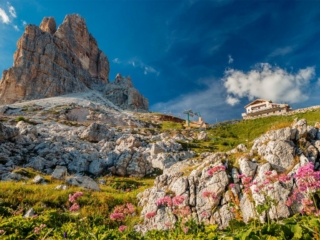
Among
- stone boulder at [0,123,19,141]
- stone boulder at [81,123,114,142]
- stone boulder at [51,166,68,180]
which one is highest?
stone boulder at [81,123,114,142]

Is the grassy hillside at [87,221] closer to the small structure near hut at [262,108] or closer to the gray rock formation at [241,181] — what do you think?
the gray rock formation at [241,181]

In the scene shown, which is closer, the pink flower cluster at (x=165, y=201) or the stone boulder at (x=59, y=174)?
the pink flower cluster at (x=165, y=201)

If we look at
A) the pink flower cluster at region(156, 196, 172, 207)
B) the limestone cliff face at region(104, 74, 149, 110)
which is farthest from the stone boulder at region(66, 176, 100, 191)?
the limestone cliff face at region(104, 74, 149, 110)

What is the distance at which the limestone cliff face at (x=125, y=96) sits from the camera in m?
128

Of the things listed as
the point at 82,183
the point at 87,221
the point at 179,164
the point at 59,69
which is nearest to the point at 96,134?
the point at 179,164

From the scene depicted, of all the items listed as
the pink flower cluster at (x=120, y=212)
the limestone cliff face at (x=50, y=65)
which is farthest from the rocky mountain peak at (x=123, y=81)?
the pink flower cluster at (x=120, y=212)

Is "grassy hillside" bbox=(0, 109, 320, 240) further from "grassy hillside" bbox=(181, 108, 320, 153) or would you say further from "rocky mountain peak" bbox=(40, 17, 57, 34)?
"rocky mountain peak" bbox=(40, 17, 57, 34)

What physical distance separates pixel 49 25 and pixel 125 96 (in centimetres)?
7730

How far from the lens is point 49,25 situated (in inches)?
5901

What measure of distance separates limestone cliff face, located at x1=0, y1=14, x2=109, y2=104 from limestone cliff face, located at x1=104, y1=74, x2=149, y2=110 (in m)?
14.5

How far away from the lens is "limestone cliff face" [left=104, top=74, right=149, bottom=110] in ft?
422

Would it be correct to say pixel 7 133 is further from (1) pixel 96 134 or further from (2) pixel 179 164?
(2) pixel 179 164

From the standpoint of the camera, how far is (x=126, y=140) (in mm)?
37000

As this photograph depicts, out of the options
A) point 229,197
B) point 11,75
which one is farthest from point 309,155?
point 11,75
